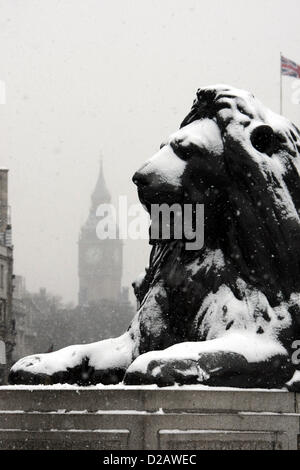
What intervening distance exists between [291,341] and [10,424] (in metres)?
2.04

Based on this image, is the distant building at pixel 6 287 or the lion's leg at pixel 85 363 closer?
the lion's leg at pixel 85 363

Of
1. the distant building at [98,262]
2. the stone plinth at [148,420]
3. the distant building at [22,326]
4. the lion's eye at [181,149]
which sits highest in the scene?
the distant building at [98,262]

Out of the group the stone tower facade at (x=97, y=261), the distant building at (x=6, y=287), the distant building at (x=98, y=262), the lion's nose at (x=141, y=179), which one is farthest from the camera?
the stone tower facade at (x=97, y=261)

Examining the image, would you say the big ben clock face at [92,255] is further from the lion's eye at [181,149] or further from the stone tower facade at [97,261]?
the lion's eye at [181,149]

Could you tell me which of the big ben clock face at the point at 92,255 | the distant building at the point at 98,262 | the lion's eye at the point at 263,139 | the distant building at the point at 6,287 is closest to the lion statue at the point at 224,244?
the lion's eye at the point at 263,139

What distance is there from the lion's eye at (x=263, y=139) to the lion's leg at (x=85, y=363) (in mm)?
1783

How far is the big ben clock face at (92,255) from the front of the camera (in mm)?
184250

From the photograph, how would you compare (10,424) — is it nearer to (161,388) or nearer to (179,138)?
(161,388)

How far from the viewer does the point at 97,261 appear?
183m

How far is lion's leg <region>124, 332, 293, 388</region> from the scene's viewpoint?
272 inches

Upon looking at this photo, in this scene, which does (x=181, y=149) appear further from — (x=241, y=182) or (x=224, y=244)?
(x=224, y=244)

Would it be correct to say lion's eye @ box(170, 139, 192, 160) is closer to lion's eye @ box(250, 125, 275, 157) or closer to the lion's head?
the lion's head

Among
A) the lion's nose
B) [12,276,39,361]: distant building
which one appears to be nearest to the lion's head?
the lion's nose
